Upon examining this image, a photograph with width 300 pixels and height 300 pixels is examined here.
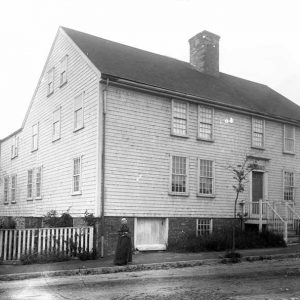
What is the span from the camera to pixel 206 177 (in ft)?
67.7

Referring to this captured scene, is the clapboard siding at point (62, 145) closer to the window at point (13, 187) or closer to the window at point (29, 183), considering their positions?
the window at point (29, 183)

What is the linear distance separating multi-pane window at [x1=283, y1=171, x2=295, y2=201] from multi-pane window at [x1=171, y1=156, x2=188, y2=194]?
6506mm

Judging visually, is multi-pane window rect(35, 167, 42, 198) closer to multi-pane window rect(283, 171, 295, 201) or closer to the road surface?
the road surface

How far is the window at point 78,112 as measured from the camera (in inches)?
773

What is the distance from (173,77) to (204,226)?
710 centimetres

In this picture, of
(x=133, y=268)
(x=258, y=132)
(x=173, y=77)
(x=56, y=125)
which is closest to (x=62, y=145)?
(x=56, y=125)

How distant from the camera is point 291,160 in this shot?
2417 centimetres

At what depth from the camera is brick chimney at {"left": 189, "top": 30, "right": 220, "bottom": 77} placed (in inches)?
983

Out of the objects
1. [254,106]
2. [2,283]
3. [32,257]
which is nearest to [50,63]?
[254,106]

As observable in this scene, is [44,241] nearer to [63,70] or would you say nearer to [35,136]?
[63,70]

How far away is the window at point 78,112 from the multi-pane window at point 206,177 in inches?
221

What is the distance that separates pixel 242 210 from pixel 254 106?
5333 millimetres

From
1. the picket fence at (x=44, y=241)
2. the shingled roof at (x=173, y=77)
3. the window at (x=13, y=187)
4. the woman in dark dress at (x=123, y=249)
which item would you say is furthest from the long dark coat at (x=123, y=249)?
the window at (x=13, y=187)

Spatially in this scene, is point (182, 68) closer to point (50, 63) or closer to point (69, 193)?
point (50, 63)
